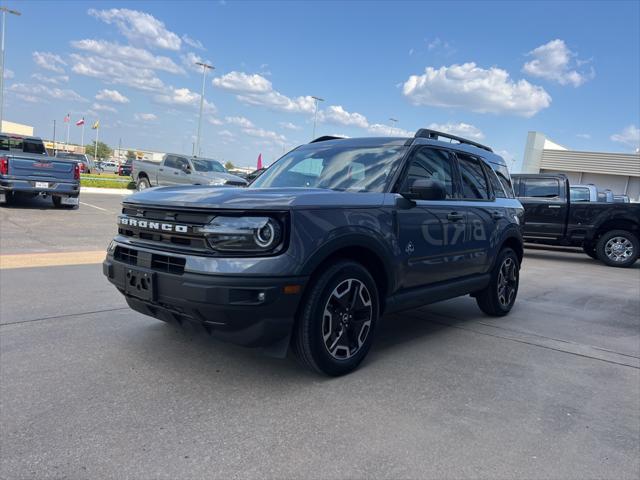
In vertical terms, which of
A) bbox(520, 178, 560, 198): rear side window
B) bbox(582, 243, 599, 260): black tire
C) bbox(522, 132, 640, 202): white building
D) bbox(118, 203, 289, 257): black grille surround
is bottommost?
bbox(582, 243, 599, 260): black tire

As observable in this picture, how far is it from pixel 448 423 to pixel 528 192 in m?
11.2

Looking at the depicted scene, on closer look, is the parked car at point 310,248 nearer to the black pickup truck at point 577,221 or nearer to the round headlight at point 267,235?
the round headlight at point 267,235

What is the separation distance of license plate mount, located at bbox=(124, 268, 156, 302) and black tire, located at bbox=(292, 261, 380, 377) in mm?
997

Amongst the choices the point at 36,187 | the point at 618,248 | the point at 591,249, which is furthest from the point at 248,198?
the point at 591,249

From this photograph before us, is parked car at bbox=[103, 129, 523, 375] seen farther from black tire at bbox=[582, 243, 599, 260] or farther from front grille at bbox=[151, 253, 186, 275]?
black tire at bbox=[582, 243, 599, 260]

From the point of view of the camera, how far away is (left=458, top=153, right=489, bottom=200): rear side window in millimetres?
5289

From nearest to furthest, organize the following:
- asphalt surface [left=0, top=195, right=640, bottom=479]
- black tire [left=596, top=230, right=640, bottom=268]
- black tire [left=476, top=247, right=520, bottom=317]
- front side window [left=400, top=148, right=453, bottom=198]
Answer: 1. asphalt surface [left=0, top=195, right=640, bottom=479]
2. front side window [left=400, top=148, right=453, bottom=198]
3. black tire [left=476, top=247, right=520, bottom=317]
4. black tire [left=596, top=230, right=640, bottom=268]

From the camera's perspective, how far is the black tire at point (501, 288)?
5867 mm

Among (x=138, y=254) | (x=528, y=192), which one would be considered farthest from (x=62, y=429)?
(x=528, y=192)

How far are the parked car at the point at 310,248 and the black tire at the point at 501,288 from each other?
0.84 metres

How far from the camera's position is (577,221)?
12312mm

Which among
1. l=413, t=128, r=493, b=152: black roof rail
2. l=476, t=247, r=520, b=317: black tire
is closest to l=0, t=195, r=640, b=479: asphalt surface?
l=476, t=247, r=520, b=317: black tire

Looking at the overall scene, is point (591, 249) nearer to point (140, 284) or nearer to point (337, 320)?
point (337, 320)

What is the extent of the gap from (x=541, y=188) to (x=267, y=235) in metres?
11.5
